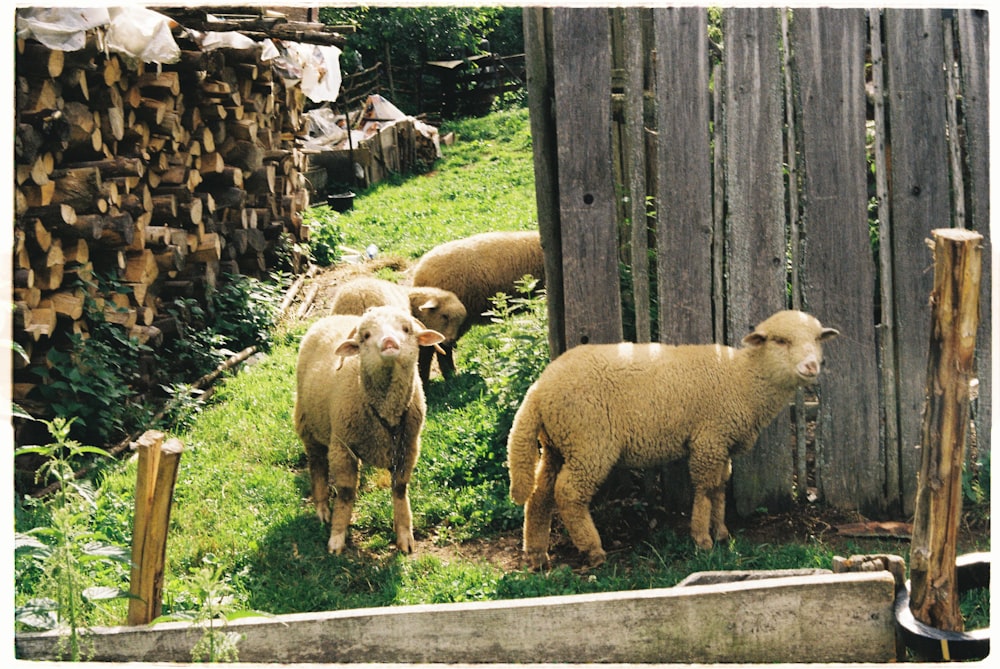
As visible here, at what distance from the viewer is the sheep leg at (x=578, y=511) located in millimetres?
5566

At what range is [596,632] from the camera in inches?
166

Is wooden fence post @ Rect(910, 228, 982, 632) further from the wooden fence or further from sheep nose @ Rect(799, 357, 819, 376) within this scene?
the wooden fence

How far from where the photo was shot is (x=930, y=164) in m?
5.78

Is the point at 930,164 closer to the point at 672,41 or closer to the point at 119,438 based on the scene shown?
the point at 672,41

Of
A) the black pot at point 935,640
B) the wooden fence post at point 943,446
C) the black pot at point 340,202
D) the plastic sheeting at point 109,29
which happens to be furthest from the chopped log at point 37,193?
the black pot at point 340,202

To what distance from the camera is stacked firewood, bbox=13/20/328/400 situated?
6984mm

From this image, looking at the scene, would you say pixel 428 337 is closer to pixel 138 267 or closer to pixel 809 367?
pixel 809 367

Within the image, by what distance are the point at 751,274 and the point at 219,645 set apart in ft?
11.6

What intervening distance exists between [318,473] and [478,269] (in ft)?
10.4

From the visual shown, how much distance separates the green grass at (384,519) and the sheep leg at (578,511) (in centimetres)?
11

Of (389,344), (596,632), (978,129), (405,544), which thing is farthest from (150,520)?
(978,129)

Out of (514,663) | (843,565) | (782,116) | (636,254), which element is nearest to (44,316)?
(636,254)

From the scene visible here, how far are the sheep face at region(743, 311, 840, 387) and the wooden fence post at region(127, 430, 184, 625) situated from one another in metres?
3.02

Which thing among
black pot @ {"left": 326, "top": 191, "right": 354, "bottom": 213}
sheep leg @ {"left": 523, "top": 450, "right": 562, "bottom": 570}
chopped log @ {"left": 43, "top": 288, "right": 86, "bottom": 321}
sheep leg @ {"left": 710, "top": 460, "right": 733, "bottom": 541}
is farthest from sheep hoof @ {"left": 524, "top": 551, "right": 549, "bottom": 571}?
black pot @ {"left": 326, "top": 191, "right": 354, "bottom": 213}
